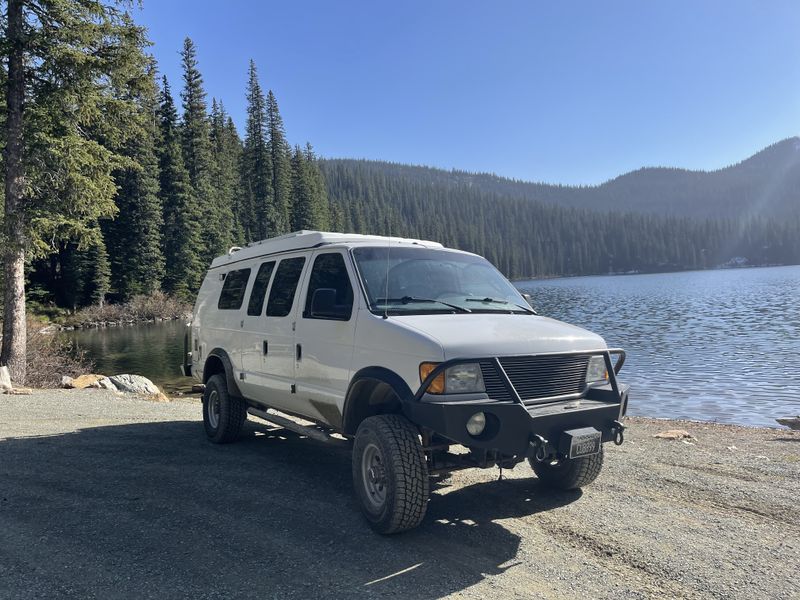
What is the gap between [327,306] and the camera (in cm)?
518

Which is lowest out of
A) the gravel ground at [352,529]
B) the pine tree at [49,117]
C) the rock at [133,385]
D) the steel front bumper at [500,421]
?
the gravel ground at [352,529]

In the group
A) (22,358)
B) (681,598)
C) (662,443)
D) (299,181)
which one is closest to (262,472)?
(681,598)

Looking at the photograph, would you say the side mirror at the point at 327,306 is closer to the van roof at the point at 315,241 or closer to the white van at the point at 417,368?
the white van at the point at 417,368

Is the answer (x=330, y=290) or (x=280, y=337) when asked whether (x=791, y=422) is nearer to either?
(x=280, y=337)

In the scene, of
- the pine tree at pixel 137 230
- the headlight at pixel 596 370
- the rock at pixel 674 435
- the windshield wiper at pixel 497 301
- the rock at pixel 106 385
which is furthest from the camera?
the pine tree at pixel 137 230

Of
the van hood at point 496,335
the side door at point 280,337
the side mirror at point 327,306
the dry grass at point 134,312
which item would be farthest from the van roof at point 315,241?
the dry grass at point 134,312

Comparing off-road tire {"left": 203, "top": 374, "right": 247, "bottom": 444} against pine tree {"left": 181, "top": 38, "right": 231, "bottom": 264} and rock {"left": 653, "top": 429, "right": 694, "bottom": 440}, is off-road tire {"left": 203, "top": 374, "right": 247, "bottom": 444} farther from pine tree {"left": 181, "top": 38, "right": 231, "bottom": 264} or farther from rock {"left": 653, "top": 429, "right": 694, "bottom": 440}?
pine tree {"left": 181, "top": 38, "right": 231, "bottom": 264}

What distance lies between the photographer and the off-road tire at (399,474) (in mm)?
4523

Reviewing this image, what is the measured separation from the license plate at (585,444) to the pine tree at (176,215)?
56.6 meters

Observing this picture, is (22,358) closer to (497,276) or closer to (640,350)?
(497,276)

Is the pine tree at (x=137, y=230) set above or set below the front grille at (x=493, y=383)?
above

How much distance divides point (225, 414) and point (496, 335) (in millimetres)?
4542

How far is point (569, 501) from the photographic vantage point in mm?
5641

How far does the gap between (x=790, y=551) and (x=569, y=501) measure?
70.9 inches
